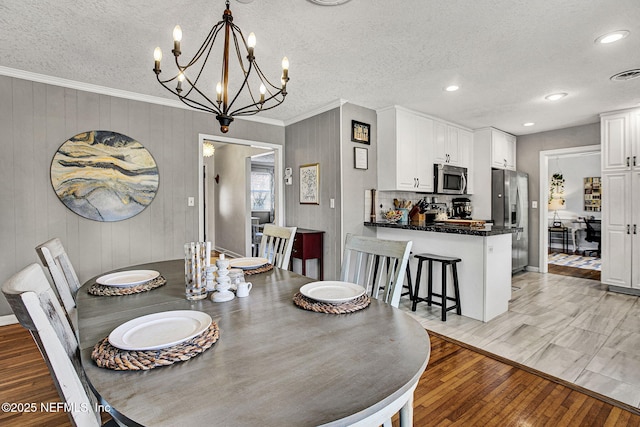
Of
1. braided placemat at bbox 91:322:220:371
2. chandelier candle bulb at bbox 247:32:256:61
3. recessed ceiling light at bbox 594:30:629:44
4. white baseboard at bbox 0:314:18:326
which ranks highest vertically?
recessed ceiling light at bbox 594:30:629:44

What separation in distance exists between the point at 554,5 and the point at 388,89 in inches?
62.9

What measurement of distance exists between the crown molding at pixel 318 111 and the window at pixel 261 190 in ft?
14.0

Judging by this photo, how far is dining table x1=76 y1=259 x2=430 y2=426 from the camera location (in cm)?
65

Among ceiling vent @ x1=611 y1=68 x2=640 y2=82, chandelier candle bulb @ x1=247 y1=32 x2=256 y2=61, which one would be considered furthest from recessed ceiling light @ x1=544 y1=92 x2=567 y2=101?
chandelier candle bulb @ x1=247 y1=32 x2=256 y2=61

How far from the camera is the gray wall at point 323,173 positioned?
380cm

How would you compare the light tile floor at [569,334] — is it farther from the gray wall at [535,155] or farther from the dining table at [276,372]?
the dining table at [276,372]

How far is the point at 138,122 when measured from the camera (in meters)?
3.47

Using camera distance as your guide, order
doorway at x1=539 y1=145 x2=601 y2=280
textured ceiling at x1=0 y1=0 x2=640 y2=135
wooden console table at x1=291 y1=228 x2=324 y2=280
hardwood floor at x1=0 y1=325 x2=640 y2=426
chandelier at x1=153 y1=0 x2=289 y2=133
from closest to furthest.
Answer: chandelier at x1=153 y1=0 x2=289 y2=133 → hardwood floor at x1=0 y1=325 x2=640 y2=426 → textured ceiling at x1=0 y1=0 x2=640 y2=135 → wooden console table at x1=291 y1=228 x2=324 y2=280 → doorway at x1=539 y1=145 x2=601 y2=280

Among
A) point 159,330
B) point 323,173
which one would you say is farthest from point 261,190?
point 159,330

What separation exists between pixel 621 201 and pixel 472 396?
12.7ft

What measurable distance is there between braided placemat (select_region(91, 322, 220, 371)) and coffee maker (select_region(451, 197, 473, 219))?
498 centimetres

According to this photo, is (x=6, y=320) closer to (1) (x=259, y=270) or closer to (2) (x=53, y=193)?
(2) (x=53, y=193)

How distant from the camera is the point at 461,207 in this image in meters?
5.16

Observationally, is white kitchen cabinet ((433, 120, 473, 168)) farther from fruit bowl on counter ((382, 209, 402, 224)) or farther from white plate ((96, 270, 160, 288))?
white plate ((96, 270, 160, 288))
